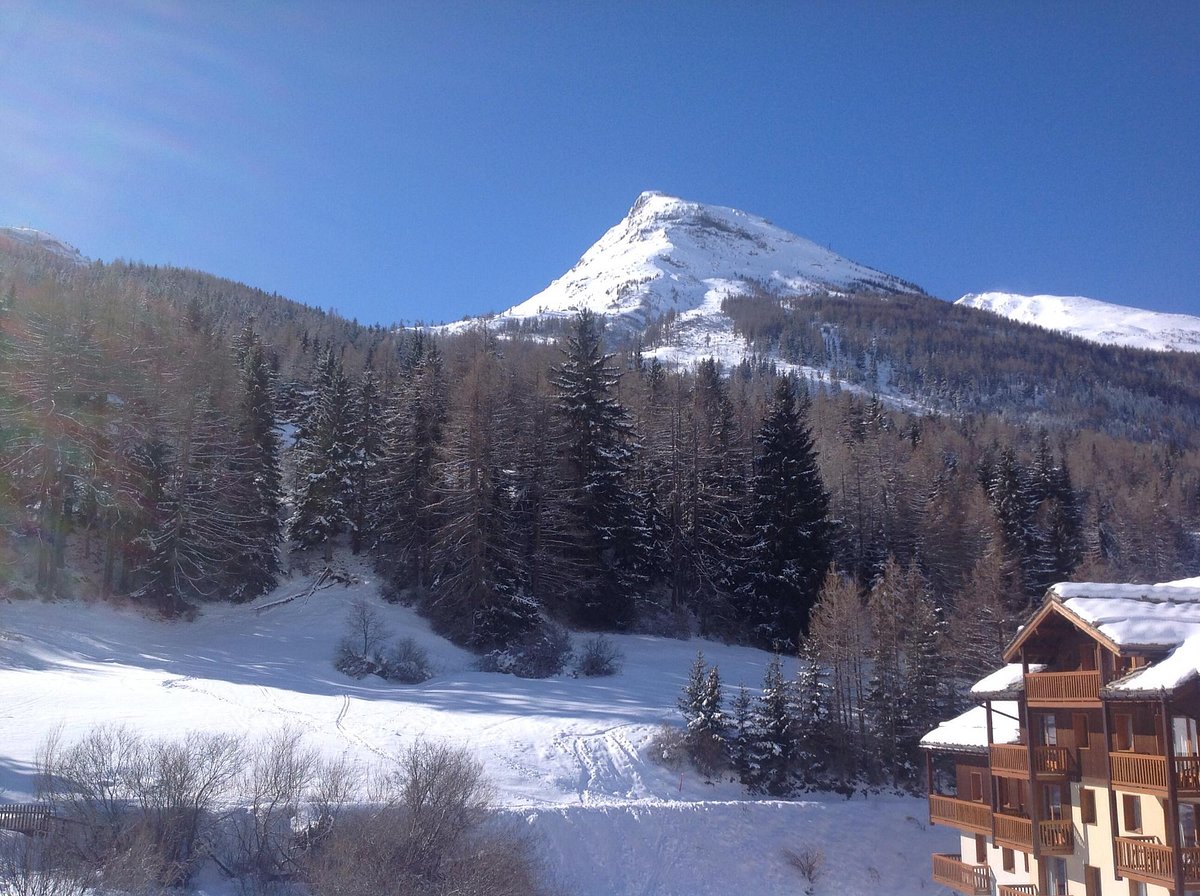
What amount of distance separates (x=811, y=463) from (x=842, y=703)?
18.1 metres

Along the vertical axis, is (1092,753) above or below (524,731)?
above

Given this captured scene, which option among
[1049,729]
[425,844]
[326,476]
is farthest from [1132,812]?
[326,476]

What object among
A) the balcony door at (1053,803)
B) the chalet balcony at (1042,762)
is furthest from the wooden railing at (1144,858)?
the chalet balcony at (1042,762)

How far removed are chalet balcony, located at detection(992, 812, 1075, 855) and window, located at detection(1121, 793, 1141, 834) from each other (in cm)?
199

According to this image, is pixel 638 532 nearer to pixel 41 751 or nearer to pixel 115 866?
pixel 41 751

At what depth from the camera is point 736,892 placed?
28.5 meters

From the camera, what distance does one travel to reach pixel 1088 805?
22281mm

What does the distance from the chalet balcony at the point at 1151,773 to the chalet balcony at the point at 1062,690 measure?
136 cm

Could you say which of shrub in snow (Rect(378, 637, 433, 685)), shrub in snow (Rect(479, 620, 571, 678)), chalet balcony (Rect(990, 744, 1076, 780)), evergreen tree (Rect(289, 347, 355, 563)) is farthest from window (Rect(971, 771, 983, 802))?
evergreen tree (Rect(289, 347, 355, 563))

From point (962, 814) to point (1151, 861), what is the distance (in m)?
8.27

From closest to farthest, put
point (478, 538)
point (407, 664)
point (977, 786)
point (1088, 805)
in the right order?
point (1088, 805)
point (977, 786)
point (407, 664)
point (478, 538)

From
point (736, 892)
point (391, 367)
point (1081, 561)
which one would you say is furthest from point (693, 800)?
point (391, 367)

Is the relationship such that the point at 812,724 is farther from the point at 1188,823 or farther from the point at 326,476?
the point at 326,476

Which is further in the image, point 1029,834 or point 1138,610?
point 1029,834
